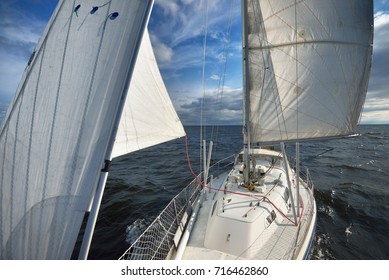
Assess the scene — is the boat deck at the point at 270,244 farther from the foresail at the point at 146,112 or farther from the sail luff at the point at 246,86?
the foresail at the point at 146,112

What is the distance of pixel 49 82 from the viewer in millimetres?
2506

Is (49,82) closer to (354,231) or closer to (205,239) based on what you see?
(205,239)

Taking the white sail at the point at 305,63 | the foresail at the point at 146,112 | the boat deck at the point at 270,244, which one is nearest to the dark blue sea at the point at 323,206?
the white sail at the point at 305,63

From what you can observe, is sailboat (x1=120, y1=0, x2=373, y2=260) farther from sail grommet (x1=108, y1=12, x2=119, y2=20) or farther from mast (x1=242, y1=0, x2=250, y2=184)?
sail grommet (x1=108, y1=12, x2=119, y2=20)

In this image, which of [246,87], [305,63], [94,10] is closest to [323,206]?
[305,63]

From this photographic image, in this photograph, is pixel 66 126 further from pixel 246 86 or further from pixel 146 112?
pixel 246 86

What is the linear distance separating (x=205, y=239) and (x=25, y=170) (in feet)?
13.0

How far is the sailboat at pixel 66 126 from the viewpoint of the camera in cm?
223

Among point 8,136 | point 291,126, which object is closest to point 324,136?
point 291,126

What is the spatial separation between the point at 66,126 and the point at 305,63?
21.3 feet

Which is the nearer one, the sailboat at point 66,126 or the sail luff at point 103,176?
the sail luff at point 103,176

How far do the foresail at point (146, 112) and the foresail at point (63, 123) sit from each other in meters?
0.49

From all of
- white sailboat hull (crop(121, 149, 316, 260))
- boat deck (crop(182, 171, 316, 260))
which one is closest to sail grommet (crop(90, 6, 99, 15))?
white sailboat hull (crop(121, 149, 316, 260))

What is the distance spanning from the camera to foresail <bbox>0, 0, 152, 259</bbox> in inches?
88.3
